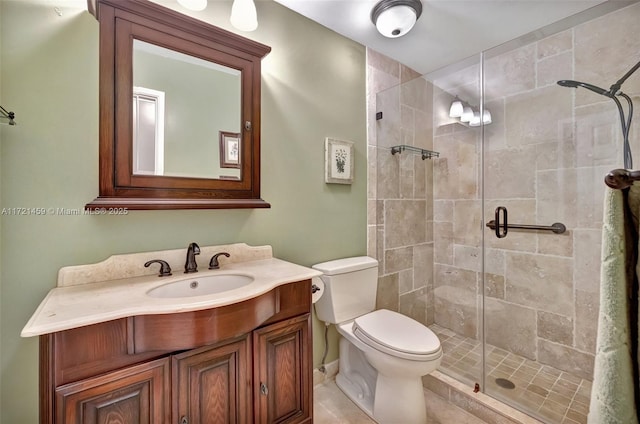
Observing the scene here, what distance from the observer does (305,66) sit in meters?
1.73

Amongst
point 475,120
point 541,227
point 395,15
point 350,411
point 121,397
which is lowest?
point 350,411

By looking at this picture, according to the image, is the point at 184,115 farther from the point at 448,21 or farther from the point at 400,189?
the point at 448,21

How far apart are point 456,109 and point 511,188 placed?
0.73 metres

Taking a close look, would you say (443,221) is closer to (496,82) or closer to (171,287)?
(496,82)

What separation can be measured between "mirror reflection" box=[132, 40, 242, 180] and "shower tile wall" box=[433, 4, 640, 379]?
1674mm

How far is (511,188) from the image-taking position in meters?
2.02

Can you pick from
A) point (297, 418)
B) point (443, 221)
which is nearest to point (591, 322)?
point (443, 221)

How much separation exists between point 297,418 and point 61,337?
38.2 inches

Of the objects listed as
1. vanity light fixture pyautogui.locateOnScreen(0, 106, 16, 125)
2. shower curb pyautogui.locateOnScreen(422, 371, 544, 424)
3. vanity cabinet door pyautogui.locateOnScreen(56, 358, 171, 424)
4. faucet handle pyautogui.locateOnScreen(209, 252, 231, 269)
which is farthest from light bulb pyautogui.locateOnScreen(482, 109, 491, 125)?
vanity light fixture pyautogui.locateOnScreen(0, 106, 16, 125)

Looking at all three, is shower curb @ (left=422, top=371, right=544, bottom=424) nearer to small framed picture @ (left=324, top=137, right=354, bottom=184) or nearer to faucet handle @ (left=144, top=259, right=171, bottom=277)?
small framed picture @ (left=324, top=137, right=354, bottom=184)

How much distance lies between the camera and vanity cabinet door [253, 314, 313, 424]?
3.62ft

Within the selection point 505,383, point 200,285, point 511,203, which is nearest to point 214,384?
point 200,285

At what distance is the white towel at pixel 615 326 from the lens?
0.46 metres

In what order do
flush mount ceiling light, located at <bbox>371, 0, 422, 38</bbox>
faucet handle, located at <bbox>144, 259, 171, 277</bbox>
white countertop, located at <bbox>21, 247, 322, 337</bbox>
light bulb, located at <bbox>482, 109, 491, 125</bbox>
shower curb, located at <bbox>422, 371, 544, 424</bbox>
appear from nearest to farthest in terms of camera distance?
white countertop, located at <bbox>21, 247, 322, 337</bbox> → faucet handle, located at <bbox>144, 259, 171, 277</bbox> → shower curb, located at <bbox>422, 371, 544, 424</bbox> → flush mount ceiling light, located at <bbox>371, 0, 422, 38</bbox> → light bulb, located at <bbox>482, 109, 491, 125</bbox>
